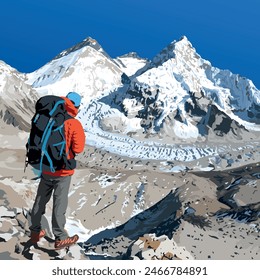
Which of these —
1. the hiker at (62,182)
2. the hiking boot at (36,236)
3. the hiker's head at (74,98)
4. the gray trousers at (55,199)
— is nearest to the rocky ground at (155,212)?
the hiking boot at (36,236)

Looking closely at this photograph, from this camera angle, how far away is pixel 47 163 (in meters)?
15.1

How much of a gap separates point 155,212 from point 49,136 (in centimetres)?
12963

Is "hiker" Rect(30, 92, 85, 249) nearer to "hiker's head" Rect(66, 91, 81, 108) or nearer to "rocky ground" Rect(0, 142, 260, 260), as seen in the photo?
"hiker's head" Rect(66, 91, 81, 108)

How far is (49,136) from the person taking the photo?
14875mm

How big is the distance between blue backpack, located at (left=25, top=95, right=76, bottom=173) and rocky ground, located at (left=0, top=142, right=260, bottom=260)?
108ft

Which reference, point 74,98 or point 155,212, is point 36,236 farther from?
point 155,212

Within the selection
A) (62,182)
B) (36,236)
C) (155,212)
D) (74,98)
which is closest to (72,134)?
(74,98)

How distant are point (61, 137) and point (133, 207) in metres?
137

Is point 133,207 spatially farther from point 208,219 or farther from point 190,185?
point 208,219

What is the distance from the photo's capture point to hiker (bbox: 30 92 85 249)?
14945 mm

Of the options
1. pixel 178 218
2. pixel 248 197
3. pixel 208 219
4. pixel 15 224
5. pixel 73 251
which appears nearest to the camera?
pixel 73 251

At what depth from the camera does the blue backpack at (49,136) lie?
1484 centimetres

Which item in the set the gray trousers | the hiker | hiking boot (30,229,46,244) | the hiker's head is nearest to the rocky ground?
hiking boot (30,229,46,244)

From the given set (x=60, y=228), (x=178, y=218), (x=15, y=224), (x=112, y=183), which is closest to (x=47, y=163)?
(x=60, y=228)
